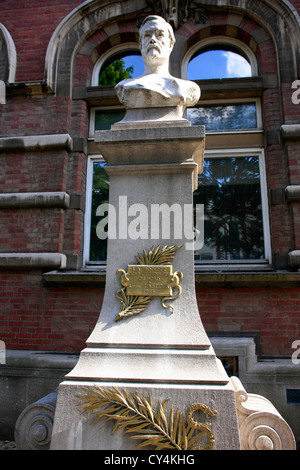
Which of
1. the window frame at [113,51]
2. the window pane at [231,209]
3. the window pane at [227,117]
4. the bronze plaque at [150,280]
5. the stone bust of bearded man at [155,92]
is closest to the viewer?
the bronze plaque at [150,280]

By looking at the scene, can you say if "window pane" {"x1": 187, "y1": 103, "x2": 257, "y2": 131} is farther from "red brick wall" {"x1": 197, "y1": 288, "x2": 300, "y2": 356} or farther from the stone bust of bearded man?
"red brick wall" {"x1": 197, "y1": 288, "x2": 300, "y2": 356}

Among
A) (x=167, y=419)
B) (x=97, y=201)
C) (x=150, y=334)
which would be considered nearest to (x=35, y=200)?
(x=97, y=201)

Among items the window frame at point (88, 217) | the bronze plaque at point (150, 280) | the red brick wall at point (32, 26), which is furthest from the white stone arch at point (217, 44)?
the bronze plaque at point (150, 280)

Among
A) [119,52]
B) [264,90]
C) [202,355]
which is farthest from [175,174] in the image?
[119,52]

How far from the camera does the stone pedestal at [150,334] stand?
94.7 inches

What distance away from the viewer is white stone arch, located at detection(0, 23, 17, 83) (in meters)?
6.10

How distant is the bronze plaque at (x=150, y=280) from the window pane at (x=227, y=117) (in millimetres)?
3815

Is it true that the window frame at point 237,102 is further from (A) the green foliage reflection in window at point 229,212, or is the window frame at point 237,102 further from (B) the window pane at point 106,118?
(B) the window pane at point 106,118

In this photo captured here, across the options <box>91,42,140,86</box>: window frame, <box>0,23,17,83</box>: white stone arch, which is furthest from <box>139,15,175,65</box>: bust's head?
<box>0,23,17,83</box>: white stone arch

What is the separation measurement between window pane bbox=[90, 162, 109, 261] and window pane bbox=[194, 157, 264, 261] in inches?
57.8

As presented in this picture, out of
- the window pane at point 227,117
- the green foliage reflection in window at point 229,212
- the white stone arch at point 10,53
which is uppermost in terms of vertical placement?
the white stone arch at point 10,53

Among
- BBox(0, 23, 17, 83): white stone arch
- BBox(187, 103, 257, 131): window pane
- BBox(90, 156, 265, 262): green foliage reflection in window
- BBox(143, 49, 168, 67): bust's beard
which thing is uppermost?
BBox(0, 23, 17, 83): white stone arch

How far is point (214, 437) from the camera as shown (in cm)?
235

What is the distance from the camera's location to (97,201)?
19.6ft
